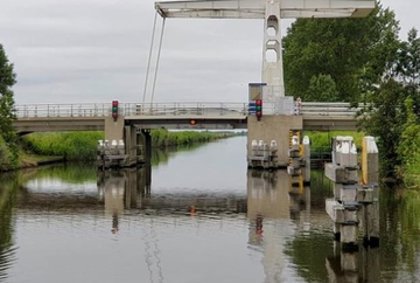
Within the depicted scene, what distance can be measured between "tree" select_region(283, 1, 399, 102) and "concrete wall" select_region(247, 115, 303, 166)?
1934 cm

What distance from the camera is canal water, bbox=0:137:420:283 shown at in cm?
1513

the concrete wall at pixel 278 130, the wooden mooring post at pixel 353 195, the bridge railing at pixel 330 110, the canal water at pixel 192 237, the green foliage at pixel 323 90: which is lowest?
the canal water at pixel 192 237

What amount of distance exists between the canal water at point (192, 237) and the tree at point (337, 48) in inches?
1475

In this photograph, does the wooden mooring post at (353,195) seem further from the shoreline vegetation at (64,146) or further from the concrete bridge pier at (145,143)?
the concrete bridge pier at (145,143)

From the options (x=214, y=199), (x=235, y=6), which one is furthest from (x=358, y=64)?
(x=214, y=199)

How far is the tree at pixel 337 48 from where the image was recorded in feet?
229

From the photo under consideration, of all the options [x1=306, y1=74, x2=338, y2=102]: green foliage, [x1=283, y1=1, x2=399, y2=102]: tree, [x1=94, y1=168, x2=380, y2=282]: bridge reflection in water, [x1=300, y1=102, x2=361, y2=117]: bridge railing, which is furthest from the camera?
[x1=283, y1=1, x2=399, y2=102]: tree

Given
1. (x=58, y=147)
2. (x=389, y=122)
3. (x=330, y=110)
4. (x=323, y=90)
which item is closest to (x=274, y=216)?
A: (x=389, y=122)

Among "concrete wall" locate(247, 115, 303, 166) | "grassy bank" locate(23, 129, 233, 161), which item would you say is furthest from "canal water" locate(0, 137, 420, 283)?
"grassy bank" locate(23, 129, 233, 161)

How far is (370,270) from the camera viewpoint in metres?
15.1

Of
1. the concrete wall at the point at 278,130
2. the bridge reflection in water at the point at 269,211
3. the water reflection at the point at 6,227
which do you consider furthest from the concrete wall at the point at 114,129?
the water reflection at the point at 6,227

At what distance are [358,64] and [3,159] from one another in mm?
37690

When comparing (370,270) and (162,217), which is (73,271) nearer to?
(370,270)

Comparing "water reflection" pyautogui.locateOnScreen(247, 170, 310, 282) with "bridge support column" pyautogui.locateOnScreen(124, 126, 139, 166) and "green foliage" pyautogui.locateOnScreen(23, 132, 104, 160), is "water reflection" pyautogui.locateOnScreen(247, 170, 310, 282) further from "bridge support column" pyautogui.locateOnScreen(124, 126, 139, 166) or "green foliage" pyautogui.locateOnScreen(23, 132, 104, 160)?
"green foliage" pyautogui.locateOnScreen(23, 132, 104, 160)
